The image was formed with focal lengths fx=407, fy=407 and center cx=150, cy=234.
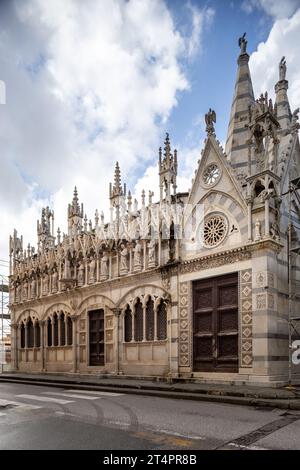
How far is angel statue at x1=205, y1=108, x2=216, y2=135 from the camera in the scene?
18.0 m

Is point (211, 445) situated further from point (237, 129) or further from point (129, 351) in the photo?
point (237, 129)

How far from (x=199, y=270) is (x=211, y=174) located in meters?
4.19

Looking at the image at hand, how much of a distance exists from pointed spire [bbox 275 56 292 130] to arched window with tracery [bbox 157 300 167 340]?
11256 millimetres

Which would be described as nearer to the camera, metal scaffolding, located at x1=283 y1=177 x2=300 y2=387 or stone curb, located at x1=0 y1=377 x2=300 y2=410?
stone curb, located at x1=0 y1=377 x2=300 y2=410

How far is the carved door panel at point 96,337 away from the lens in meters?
21.9

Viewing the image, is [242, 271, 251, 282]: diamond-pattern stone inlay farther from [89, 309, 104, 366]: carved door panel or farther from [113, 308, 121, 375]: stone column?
[89, 309, 104, 366]: carved door panel

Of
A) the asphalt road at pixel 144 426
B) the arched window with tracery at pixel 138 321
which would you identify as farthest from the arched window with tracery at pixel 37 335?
the asphalt road at pixel 144 426

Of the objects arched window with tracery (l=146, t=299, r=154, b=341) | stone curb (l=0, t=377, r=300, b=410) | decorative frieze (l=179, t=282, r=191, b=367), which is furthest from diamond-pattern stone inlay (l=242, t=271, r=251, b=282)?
arched window with tracery (l=146, t=299, r=154, b=341)

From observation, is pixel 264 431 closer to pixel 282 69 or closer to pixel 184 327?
pixel 184 327

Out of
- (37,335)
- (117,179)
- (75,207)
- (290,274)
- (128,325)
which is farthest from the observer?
(37,335)

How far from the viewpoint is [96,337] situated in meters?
22.3

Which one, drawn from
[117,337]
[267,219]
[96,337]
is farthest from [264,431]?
[96,337]
